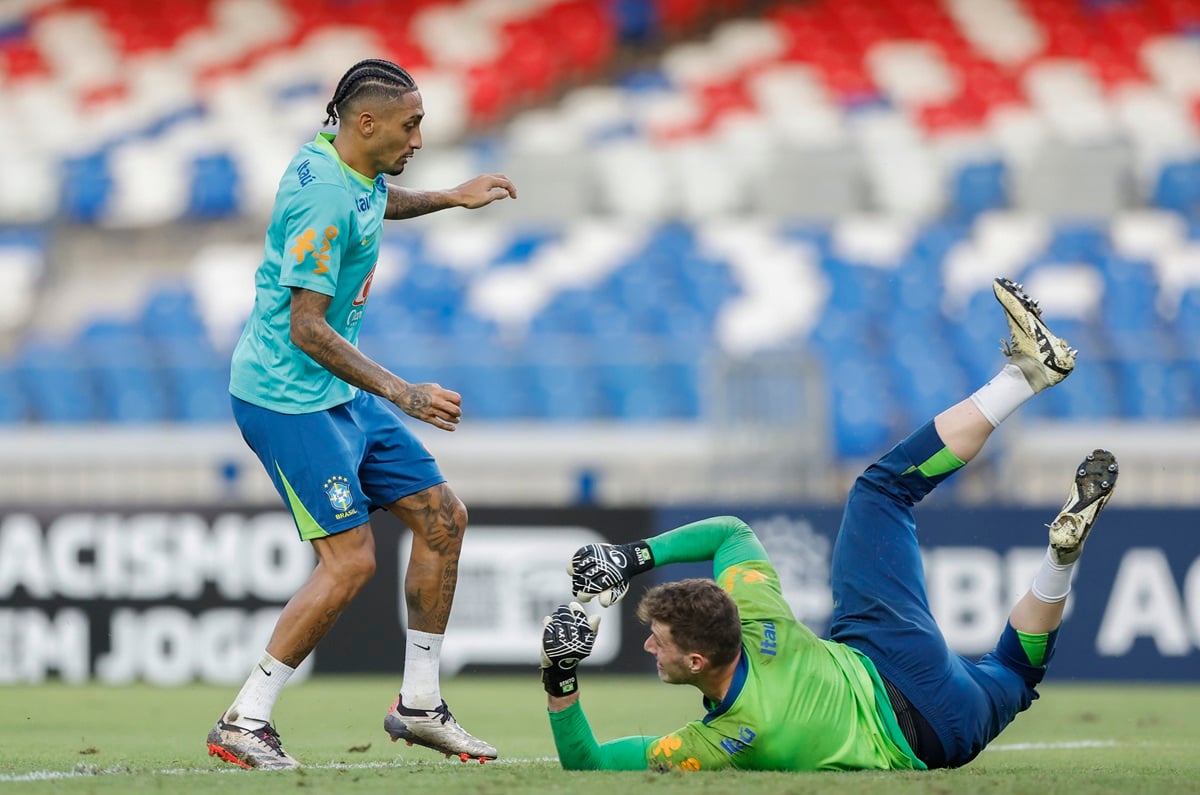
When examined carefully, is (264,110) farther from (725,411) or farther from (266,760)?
(266,760)

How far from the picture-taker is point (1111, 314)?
17.2 meters

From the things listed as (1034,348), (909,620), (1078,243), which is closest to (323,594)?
(909,620)

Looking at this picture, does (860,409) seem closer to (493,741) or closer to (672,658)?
(493,741)

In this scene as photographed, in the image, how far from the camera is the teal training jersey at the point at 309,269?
618 centimetres

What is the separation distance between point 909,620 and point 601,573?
1.19 meters

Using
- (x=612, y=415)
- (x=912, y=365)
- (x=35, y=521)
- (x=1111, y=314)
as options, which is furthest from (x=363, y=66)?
(x=1111, y=314)

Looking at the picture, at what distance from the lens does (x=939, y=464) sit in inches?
264

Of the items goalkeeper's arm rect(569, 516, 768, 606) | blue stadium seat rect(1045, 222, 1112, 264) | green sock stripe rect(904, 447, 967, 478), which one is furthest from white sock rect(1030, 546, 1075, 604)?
blue stadium seat rect(1045, 222, 1112, 264)

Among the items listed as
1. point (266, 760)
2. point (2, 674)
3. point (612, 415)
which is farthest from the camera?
point (612, 415)

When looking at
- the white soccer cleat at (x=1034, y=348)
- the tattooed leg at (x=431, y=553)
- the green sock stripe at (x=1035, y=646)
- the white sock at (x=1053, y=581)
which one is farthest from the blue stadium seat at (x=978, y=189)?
the tattooed leg at (x=431, y=553)

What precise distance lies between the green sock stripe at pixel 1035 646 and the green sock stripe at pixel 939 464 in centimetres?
69

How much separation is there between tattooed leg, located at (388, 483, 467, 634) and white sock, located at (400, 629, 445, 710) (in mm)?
43

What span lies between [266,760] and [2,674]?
6335 mm

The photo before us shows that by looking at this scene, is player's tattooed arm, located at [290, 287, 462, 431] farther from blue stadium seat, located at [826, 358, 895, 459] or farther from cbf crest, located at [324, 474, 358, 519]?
blue stadium seat, located at [826, 358, 895, 459]
